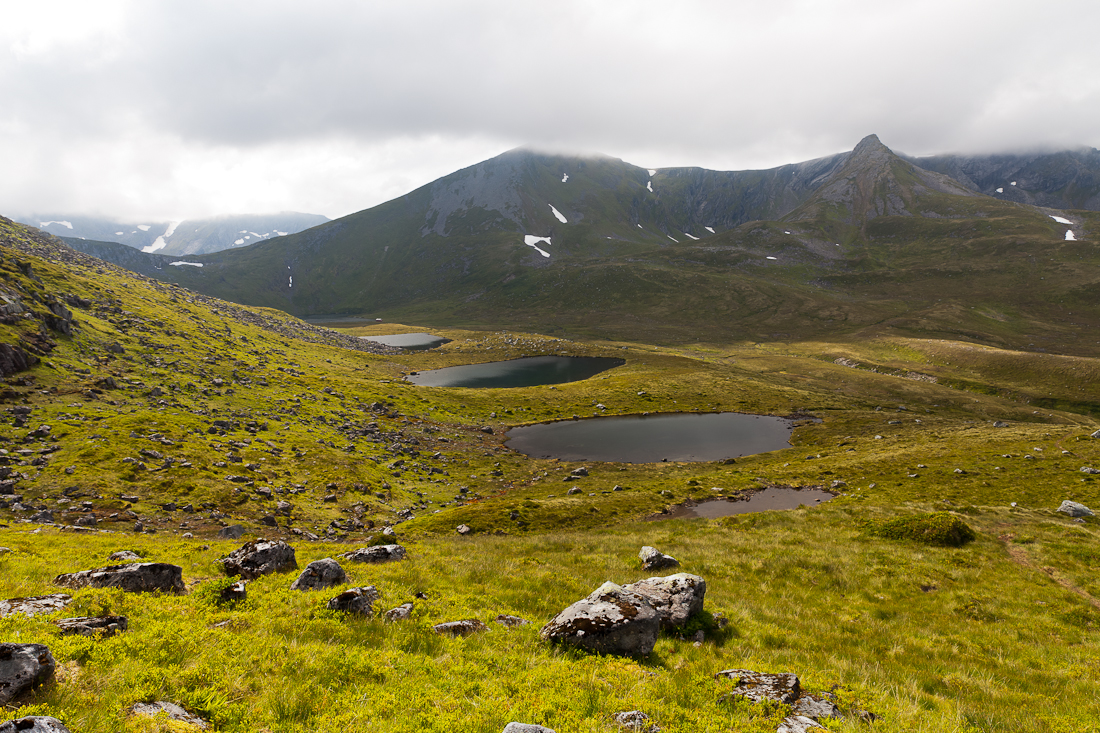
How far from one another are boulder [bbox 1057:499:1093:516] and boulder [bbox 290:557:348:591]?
49.8 meters

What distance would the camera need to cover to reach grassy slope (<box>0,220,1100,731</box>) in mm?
9594

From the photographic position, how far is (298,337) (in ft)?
445

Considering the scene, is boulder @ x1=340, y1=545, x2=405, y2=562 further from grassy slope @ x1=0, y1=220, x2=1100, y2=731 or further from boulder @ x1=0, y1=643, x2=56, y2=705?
boulder @ x1=0, y1=643, x2=56, y2=705

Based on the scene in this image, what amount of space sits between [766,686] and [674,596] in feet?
16.5

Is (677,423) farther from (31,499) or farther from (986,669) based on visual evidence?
→ (31,499)

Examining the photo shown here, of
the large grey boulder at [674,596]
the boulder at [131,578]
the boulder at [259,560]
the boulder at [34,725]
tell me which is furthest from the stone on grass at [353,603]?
the large grey boulder at [674,596]

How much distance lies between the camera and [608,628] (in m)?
12.7

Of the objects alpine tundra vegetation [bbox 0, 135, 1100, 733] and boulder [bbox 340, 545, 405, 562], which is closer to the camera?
alpine tundra vegetation [bbox 0, 135, 1100, 733]

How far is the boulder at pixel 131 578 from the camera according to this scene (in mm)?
Answer: 13117

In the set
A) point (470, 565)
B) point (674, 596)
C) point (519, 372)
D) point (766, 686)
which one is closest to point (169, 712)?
point (766, 686)

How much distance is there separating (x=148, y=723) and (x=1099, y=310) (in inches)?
11645

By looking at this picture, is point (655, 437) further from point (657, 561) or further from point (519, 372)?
point (519, 372)

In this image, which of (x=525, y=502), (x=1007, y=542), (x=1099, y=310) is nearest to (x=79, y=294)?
(x=525, y=502)

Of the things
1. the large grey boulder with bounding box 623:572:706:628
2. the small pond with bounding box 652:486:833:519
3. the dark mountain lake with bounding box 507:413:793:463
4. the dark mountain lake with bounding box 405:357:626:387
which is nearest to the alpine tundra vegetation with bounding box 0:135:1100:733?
the large grey boulder with bounding box 623:572:706:628
